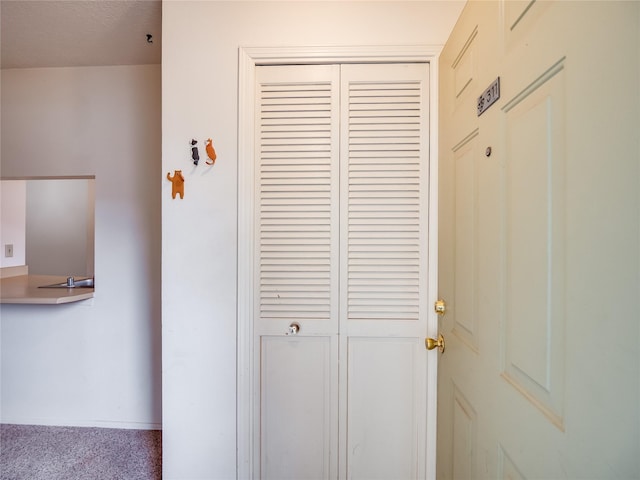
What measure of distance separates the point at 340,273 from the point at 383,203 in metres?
0.36

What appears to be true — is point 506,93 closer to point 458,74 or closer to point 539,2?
point 539,2

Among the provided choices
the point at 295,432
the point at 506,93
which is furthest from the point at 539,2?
the point at 295,432

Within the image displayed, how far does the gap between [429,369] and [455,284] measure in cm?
46

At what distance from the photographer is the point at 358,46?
1.13 m

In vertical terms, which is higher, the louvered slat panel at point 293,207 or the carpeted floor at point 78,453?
the louvered slat panel at point 293,207

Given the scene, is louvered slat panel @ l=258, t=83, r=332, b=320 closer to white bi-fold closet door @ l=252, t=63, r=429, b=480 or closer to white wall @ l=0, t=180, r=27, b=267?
white bi-fold closet door @ l=252, t=63, r=429, b=480

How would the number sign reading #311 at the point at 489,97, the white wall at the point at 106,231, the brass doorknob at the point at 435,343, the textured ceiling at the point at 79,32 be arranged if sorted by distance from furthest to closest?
1. the white wall at the point at 106,231
2. the textured ceiling at the point at 79,32
3. the brass doorknob at the point at 435,343
4. the number sign reading #311 at the point at 489,97

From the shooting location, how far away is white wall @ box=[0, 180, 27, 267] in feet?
6.90

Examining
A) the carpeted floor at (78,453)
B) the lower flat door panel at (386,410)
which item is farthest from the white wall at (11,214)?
the lower flat door panel at (386,410)

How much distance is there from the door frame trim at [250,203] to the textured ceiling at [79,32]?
0.70 metres

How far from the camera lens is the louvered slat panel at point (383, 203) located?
1151 millimetres

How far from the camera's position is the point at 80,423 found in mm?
1768

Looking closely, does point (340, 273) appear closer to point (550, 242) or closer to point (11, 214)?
point (550, 242)

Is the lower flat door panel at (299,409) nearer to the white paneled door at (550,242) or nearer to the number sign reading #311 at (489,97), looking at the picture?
the white paneled door at (550,242)
